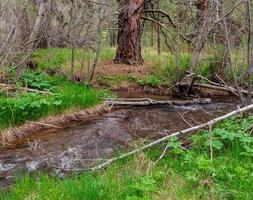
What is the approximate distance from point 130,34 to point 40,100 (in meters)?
5.69

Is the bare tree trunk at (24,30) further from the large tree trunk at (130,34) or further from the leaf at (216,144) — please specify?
the leaf at (216,144)

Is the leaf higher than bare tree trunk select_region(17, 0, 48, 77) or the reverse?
the reverse

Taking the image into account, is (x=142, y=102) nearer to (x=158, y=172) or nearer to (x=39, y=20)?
(x=39, y=20)

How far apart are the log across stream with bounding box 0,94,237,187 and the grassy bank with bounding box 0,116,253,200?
683mm

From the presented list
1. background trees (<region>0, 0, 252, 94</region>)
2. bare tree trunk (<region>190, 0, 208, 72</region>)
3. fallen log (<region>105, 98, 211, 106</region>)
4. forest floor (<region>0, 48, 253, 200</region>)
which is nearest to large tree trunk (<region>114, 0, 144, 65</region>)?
background trees (<region>0, 0, 252, 94</region>)

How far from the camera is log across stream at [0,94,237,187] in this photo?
19.1 feet

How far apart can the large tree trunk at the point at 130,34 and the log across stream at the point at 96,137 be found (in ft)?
12.1

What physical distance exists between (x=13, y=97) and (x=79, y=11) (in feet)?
10.3

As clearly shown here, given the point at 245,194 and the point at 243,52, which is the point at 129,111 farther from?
the point at 245,194

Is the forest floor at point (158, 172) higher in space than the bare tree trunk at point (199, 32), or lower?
lower

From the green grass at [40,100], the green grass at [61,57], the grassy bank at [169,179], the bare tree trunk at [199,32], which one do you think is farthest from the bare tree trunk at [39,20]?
the grassy bank at [169,179]

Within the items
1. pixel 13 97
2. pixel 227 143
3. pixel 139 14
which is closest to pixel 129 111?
pixel 13 97

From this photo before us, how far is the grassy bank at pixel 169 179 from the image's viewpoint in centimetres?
414

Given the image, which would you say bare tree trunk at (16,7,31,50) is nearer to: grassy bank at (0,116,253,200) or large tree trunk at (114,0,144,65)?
large tree trunk at (114,0,144,65)
